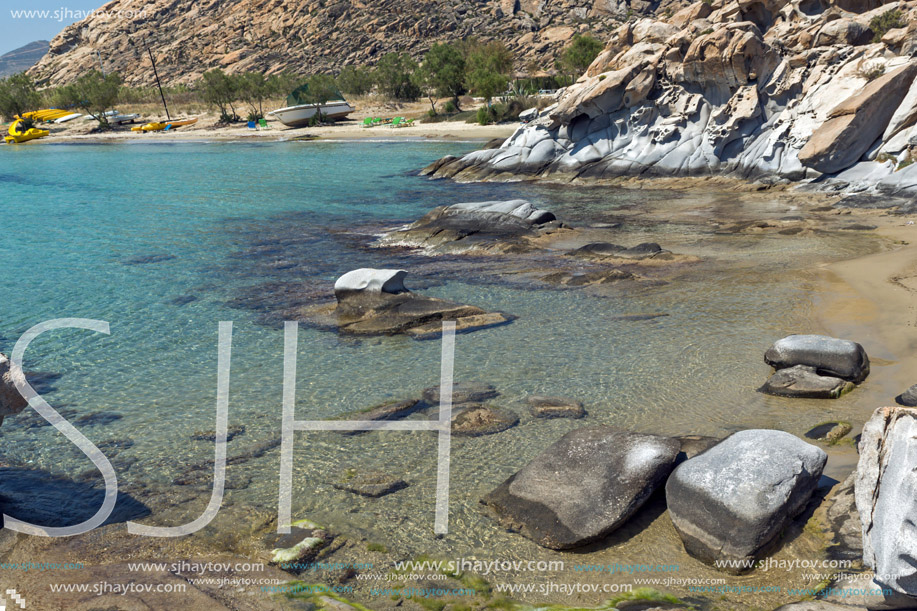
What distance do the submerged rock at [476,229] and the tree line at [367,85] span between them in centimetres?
3477

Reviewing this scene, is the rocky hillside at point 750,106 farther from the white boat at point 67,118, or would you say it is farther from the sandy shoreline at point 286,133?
the white boat at point 67,118

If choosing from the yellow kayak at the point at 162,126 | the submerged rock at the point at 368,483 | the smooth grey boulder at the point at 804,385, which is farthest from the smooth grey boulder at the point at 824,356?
the yellow kayak at the point at 162,126

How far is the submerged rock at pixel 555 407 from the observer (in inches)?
348

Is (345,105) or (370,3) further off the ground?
(370,3)

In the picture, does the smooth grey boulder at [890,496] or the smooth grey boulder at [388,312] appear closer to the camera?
the smooth grey boulder at [890,496]

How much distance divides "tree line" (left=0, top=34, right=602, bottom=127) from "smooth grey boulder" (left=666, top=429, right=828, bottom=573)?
5003 cm

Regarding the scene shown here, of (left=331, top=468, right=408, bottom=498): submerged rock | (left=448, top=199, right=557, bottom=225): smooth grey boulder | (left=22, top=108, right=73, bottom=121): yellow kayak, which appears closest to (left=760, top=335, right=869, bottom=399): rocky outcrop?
(left=331, top=468, right=408, bottom=498): submerged rock

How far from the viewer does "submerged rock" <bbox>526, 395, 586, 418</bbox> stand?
8836 mm

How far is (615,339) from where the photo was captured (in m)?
11.3

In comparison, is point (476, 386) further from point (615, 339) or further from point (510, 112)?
point (510, 112)

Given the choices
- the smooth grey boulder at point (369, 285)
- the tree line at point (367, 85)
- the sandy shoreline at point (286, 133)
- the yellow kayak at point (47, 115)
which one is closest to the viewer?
the smooth grey boulder at point (369, 285)

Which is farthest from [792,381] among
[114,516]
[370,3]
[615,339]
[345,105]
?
[370,3]

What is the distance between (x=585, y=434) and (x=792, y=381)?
3.51 m

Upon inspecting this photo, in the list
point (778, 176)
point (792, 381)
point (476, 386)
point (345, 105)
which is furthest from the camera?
point (345, 105)
